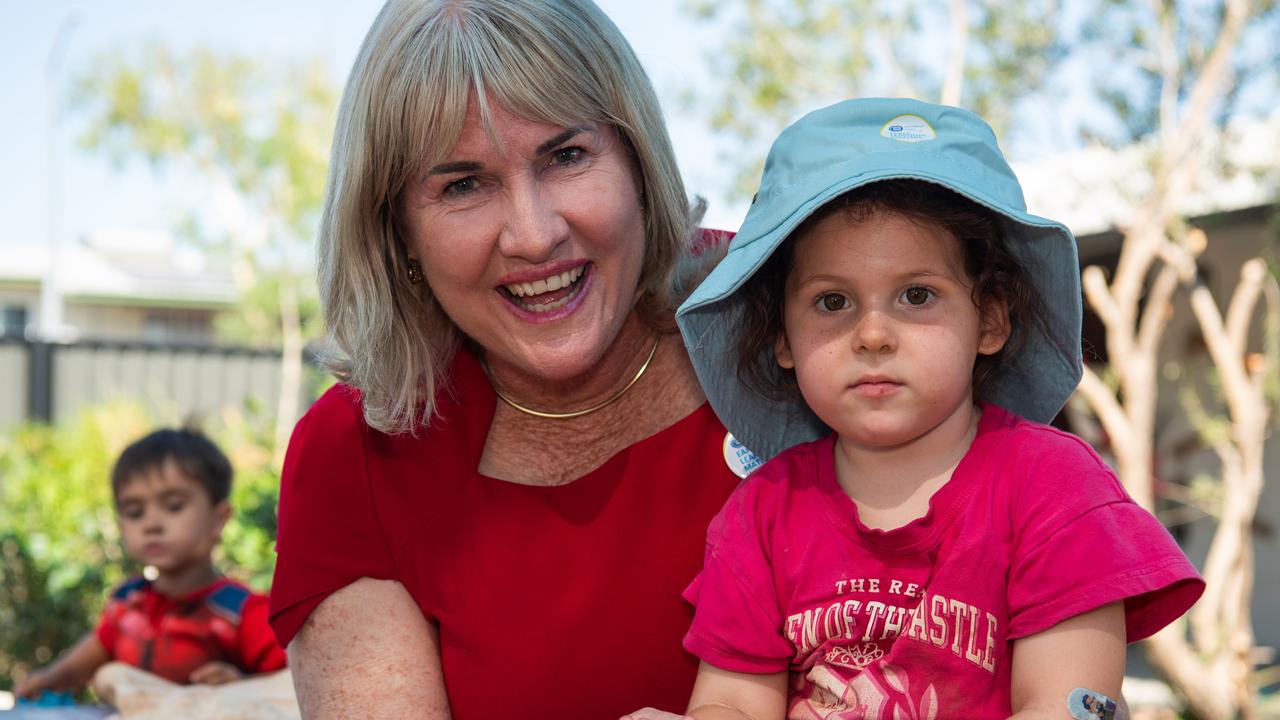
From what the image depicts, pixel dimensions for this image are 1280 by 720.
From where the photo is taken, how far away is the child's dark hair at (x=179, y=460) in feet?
17.0

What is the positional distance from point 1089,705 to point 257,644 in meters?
3.52

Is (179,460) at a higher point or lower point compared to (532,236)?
lower

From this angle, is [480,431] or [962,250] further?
[480,431]

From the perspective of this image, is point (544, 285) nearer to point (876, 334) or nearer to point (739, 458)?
point (739, 458)

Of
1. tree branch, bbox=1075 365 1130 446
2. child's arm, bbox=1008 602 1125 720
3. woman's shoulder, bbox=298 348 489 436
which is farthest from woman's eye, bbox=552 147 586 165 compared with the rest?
tree branch, bbox=1075 365 1130 446

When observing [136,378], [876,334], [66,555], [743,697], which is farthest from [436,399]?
[136,378]

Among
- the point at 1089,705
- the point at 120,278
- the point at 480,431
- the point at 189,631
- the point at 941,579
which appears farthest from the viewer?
the point at 120,278

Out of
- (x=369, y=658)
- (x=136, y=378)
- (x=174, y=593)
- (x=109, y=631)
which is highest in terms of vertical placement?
(x=369, y=658)

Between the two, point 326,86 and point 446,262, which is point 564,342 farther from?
Result: point 326,86

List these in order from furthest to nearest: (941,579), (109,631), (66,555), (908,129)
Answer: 1. (66,555)
2. (109,631)
3. (908,129)
4. (941,579)

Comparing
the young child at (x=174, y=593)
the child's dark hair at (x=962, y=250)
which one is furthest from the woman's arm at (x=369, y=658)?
the young child at (x=174, y=593)

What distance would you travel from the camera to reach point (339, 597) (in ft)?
8.09

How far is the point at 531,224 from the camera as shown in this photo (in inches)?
92.9

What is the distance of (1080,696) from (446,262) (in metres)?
1.38
